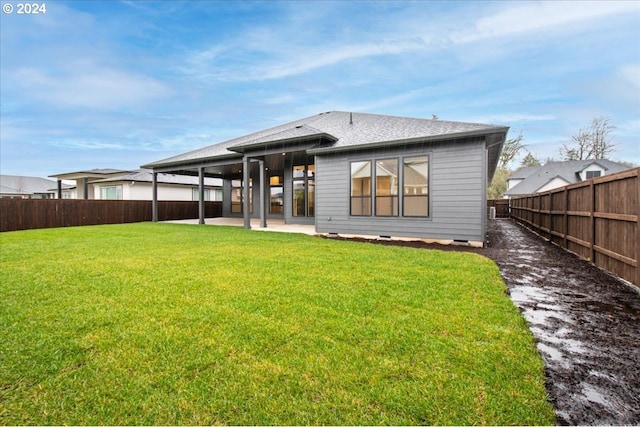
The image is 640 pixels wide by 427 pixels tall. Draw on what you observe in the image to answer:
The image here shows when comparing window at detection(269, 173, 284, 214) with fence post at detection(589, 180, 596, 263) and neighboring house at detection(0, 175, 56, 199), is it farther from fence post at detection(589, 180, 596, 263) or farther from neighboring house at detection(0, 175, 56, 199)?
neighboring house at detection(0, 175, 56, 199)

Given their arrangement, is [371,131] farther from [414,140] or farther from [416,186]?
[416,186]

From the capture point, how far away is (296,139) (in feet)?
35.2

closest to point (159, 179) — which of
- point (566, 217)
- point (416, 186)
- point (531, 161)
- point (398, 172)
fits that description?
point (398, 172)

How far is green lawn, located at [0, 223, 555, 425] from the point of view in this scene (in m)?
1.67

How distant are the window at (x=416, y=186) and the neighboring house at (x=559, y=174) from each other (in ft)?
82.6

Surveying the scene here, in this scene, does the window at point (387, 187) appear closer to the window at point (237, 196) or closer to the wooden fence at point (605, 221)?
the wooden fence at point (605, 221)

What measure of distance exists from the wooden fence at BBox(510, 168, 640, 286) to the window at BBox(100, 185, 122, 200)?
79.9 ft

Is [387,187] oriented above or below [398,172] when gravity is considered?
below

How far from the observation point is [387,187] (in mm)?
9289

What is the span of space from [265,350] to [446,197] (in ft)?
23.9

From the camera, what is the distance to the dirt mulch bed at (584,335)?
179cm

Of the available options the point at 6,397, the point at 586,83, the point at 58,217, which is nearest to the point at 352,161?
the point at 6,397

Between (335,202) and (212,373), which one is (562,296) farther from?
(335,202)

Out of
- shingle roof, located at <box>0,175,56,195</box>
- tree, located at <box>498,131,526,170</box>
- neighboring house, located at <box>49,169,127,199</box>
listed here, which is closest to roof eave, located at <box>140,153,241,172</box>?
neighboring house, located at <box>49,169,127,199</box>
